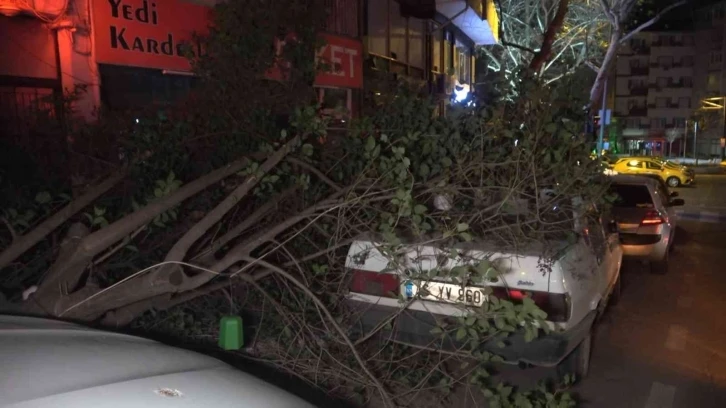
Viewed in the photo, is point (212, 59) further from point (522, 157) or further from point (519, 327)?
point (519, 327)

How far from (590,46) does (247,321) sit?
2573cm

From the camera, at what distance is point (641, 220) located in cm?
910

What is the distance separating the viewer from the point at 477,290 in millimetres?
4582

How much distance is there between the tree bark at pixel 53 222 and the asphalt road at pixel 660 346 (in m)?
3.01

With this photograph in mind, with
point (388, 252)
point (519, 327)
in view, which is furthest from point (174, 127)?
point (519, 327)

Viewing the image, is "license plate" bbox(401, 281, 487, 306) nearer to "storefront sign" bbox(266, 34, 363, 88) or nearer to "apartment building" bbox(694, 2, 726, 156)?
"storefront sign" bbox(266, 34, 363, 88)

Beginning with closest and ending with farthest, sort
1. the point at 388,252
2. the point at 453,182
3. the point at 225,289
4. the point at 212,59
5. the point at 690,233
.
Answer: the point at 388,252 → the point at 453,182 → the point at 225,289 → the point at 212,59 → the point at 690,233

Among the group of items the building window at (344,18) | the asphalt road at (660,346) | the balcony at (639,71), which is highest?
the balcony at (639,71)

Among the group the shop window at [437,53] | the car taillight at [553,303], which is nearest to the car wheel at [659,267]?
the car taillight at [553,303]

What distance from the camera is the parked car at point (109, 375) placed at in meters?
1.94

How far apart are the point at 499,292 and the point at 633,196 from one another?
552 cm

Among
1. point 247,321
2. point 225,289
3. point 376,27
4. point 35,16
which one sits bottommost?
point 247,321

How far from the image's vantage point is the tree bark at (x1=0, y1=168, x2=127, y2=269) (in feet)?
12.9

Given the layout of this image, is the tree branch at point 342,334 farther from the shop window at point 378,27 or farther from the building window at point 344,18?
the shop window at point 378,27
